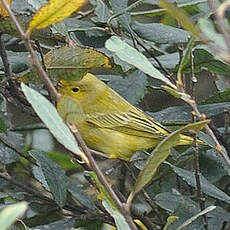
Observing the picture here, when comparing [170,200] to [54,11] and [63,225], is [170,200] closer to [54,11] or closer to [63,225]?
[63,225]

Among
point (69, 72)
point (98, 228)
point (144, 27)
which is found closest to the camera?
point (69, 72)

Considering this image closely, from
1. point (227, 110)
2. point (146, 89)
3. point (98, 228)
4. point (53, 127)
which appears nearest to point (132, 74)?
point (146, 89)

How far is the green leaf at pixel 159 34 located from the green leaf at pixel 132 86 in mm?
122

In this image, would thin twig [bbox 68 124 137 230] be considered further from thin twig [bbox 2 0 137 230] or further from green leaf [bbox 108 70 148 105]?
green leaf [bbox 108 70 148 105]

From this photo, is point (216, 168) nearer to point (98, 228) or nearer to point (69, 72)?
point (98, 228)

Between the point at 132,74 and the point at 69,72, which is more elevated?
the point at 69,72

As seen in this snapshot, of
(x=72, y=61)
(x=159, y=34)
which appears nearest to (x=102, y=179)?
(x=72, y=61)

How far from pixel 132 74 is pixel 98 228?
0.48 m

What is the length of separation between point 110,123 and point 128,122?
0.07 m

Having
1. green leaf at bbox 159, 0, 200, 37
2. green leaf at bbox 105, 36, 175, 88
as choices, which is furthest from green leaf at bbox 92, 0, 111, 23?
green leaf at bbox 159, 0, 200, 37

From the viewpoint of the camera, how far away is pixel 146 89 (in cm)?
221

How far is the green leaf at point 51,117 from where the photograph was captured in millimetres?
1032

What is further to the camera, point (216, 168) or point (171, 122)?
point (216, 168)

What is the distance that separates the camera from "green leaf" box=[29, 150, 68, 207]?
1974 millimetres
